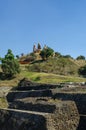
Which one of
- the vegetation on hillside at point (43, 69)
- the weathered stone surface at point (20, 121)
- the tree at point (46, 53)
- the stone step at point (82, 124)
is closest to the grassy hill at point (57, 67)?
the vegetation on hillside at point (43, 69)

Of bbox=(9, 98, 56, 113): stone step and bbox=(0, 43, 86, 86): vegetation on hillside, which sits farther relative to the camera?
bbox=(0, 43, 86, 86): vegetation on hillside

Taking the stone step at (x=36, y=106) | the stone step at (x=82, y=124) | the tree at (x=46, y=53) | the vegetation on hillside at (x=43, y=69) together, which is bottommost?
the stone step at (x=82, y=124)

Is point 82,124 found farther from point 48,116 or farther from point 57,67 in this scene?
point 57,67

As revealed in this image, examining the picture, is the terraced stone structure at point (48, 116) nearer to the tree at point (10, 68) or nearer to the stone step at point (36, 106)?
the stone step at point (36, 106)

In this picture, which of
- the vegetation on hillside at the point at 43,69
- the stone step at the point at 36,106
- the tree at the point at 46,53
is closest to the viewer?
the stone step at the point at 36,106

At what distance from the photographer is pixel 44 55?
77.4 metres

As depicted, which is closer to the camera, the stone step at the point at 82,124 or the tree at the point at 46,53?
the stone step at the point at 82,124

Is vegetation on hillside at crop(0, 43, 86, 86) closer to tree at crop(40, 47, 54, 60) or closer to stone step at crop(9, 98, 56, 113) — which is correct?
tree at crop(40, 47, 54, 60)

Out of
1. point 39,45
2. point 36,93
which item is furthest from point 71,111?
point 39,45

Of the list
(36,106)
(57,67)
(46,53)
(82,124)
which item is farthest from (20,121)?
(46,53)

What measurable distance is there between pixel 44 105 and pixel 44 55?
68.0 metres

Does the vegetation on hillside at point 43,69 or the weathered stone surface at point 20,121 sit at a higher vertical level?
the vegetation on hillside at point 43,69

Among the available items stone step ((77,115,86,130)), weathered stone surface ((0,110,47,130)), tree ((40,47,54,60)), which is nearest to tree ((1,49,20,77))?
tree ((40,47,54,60))

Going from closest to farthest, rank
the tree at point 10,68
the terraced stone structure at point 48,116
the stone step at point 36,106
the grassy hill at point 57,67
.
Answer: the terraced stone structure at point 48,116
the stone step at point 36,106
the tree at point 10,68
the grassy hill at point 57,67
